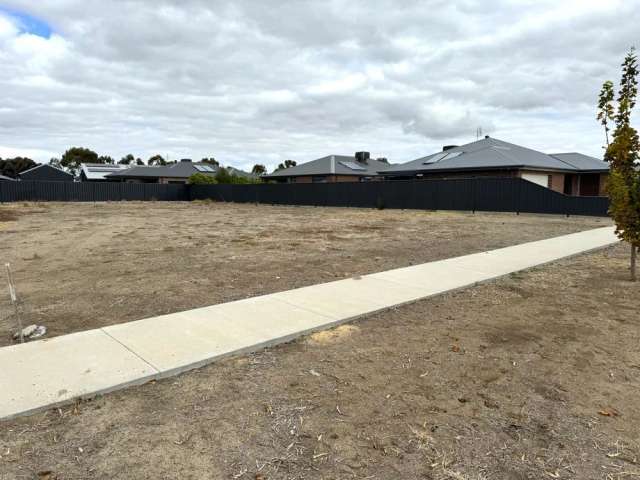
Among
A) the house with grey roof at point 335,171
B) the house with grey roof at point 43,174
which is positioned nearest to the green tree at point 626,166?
the house with grey roof at point 335,171

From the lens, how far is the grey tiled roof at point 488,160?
108 feet

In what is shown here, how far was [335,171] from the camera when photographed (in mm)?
50250

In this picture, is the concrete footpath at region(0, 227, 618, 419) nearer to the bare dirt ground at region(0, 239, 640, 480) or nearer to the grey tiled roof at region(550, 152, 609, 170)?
the bare dirt ground at region(0, 239, 640, 480)

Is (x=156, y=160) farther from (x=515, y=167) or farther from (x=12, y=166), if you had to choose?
(x=515, y=167)

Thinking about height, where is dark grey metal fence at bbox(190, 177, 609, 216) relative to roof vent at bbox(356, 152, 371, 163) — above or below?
below

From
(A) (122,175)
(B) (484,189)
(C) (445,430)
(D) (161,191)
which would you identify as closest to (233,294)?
(C) (445,430)

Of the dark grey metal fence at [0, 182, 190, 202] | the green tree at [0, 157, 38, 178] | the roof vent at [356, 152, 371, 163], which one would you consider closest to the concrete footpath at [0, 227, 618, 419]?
the dark grey metal fence at [0, 182, 190, 202]

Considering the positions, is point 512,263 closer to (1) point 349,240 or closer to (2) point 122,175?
(1) point 349,240

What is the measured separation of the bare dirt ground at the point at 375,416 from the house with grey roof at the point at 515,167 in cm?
2940

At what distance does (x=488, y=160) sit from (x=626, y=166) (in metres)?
26.9

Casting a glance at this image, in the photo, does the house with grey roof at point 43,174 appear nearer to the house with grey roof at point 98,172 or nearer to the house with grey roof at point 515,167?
the house with grey roof at point 98,172

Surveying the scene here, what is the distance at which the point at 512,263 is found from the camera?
970 centimetres

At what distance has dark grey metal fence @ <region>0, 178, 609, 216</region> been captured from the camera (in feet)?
83.6

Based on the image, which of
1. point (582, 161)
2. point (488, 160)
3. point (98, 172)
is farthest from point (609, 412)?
point (98, 172)
